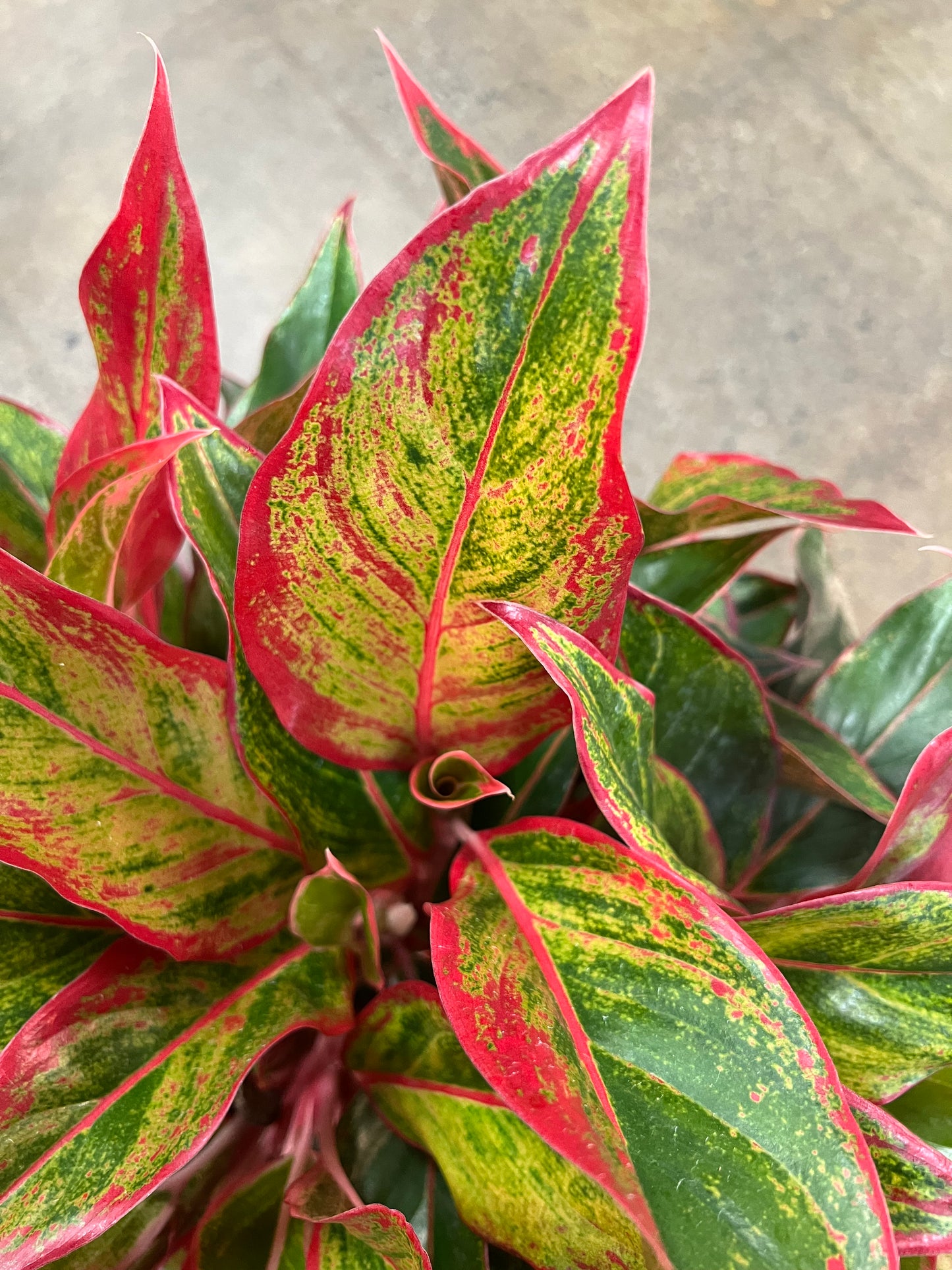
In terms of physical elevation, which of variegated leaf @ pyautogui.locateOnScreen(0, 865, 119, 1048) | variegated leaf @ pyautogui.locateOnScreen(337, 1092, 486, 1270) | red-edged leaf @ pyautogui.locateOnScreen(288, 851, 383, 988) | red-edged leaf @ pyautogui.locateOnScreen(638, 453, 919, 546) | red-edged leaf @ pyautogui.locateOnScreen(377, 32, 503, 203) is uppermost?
red-edged leaf @ pyautogui.locateOnScreen(377, 32, 503, 203)

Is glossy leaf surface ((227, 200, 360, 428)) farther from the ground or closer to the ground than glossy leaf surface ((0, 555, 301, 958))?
farther from the ground

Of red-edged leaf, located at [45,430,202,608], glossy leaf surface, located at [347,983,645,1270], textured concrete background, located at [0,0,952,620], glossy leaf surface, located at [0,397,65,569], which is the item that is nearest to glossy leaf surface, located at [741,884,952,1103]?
glossy leaf surface, located at [347,983,645,1270]

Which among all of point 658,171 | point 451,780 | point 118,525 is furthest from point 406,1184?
point 658,171

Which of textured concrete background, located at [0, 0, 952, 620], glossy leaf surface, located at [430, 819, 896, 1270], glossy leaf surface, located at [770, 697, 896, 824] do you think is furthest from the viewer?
textured concrete background, located at [0, 0, 952, 620]

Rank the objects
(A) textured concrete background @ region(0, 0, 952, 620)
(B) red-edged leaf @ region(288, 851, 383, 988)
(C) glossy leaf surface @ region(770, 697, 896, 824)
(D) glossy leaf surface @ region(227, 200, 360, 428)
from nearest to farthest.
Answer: (B) red-edged leaf @ region(288, 851, 383, 988) < (C) glossy leaf surface @ region(770, 697, 896, 824) < (D) glossy leaf surface @ region(227, 200, 360, 428) < (A) textured concrete background @ region(0, 0, 952, 620)

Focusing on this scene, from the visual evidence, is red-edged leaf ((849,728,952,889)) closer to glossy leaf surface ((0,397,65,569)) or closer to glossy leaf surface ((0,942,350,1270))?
glossy leaf surface ((0,942,350,1270))

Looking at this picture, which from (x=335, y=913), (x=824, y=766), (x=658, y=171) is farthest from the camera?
(x=658, y=171)

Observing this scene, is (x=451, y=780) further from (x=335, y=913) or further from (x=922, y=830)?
(x=922, y=830)

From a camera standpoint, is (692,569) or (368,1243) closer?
(368,1243)
